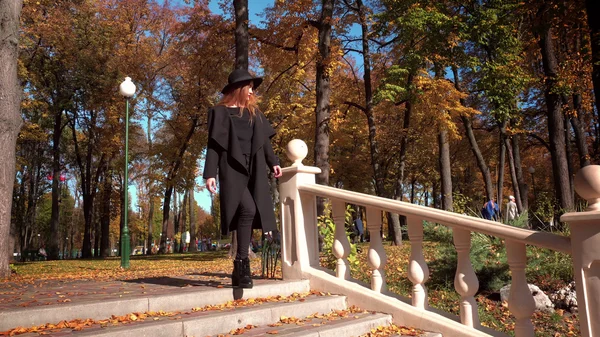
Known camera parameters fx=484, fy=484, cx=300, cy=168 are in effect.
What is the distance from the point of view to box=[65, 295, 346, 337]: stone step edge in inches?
138

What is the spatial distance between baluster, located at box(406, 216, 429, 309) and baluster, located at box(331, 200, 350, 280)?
0.80 m

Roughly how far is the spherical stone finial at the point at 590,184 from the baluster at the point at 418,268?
1.52 metres

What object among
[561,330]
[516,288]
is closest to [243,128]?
[516,288]

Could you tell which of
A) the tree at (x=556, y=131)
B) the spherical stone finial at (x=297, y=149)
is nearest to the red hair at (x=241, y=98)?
the spherical stone finial at (x=297, y=149)

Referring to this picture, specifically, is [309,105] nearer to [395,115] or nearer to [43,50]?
[395,115]

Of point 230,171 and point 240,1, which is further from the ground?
point 240,1

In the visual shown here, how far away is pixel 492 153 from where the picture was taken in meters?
29.4

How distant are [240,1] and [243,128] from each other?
33.2 feet

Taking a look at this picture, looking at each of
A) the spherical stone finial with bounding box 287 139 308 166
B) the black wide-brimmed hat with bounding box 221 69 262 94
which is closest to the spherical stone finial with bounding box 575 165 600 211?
the spherical stone finial with bounding box 287 139 308 166

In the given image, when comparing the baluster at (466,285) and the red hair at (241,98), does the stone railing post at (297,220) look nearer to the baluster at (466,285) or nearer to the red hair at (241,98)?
the red hair at (241,98)

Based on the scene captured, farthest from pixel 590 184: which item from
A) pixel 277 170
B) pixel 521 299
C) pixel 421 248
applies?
pixel 277 170

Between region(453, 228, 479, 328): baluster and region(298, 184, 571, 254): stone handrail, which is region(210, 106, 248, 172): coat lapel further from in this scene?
region(453, 228, 479, 328): baluster

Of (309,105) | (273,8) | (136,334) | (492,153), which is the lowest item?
(136,334)

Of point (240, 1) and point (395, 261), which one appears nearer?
point (395, 261)
